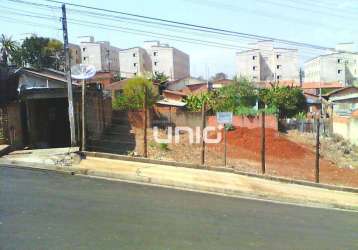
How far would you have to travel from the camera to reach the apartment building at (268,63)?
93387mm

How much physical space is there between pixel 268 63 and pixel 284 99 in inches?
2267

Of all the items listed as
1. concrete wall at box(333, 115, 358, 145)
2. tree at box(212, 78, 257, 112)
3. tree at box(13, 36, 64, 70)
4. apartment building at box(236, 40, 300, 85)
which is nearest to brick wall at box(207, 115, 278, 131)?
tree at box(212, 78, 257, 112)

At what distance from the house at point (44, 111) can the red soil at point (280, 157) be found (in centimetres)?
774

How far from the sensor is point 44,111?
22797 mm

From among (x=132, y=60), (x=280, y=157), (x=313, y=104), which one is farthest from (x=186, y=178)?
(x=132, y=60)

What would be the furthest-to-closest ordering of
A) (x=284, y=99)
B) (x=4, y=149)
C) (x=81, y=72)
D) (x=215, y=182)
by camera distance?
(x=284, y=99) < (x=81, y=72) < (x=4, y=149) < (x=215, y=182)

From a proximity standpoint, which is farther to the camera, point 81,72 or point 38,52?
point 38,52

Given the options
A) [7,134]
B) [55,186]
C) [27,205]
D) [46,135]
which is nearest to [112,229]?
[27,205]

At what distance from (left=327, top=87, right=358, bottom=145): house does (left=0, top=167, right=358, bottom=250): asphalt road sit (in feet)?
62.3

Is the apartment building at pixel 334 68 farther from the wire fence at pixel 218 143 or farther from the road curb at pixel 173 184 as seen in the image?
the road curb at pixel 173 184

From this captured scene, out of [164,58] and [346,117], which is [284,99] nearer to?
[346,117]

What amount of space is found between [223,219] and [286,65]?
289ft

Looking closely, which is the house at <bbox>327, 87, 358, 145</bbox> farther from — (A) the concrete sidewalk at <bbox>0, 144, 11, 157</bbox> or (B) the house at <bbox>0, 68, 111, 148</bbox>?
(A) the concrete sidewalk at <bbox>0, 144, 11, 157</bbox>

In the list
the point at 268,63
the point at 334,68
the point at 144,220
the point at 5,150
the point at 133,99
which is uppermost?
the point at 268,63
